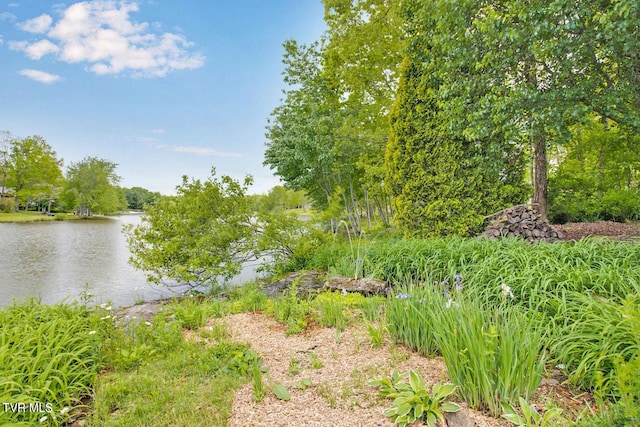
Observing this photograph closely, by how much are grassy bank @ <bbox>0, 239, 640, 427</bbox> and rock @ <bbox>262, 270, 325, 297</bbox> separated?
1013 millimetres

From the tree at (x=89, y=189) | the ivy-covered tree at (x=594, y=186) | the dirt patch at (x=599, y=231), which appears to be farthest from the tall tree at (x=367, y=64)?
the tree at (x=89, y=189)

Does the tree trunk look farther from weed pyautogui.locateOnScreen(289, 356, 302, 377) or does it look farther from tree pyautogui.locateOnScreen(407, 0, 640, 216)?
weed pyautogui.locateOnScreen(289, 356, 302, 377)

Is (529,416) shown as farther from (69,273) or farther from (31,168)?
(31,168)

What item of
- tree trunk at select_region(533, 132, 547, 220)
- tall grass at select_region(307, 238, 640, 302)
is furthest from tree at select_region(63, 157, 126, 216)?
tree trunk at select_region(533, 132, 547, 220)

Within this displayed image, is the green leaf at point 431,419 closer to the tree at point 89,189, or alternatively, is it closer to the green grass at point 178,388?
the green grass at point 178,388

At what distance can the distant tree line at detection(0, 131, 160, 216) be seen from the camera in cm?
2058

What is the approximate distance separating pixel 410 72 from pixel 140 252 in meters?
6.18

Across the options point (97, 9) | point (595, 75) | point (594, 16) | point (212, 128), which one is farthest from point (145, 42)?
point (595, 75)

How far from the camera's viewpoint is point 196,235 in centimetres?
557

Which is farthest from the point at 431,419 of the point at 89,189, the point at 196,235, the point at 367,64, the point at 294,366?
the point at 89,189

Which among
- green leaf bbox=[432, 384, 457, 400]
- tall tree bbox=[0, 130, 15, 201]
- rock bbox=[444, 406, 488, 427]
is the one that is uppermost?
tall tree bbox=[0, 130, 15, 201]

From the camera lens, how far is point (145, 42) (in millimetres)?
7207

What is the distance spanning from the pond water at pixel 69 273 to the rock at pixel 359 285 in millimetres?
3120

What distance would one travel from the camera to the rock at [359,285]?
12.5 feet
